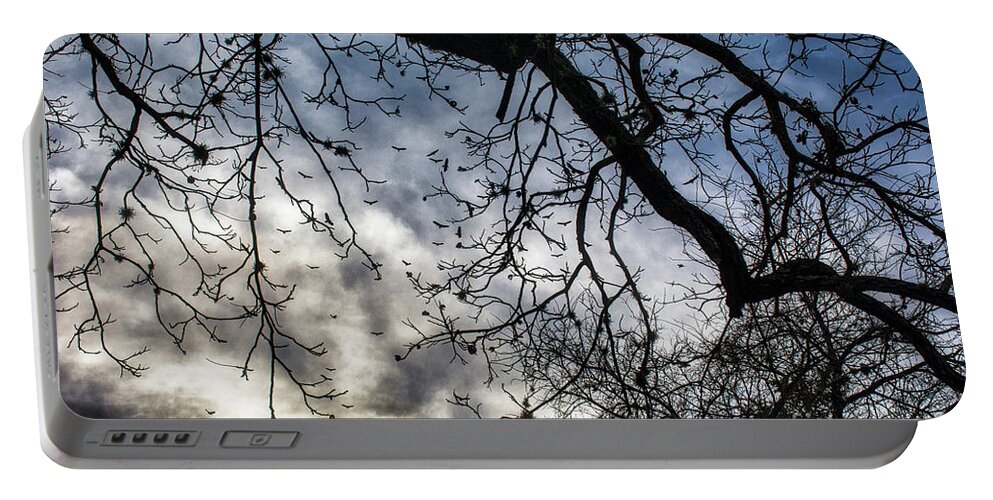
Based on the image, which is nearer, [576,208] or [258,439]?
[258,439]

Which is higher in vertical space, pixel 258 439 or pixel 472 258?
pixel 472 258

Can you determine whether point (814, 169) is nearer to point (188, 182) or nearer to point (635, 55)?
point (635, 55)

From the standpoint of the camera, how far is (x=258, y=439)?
2082mm

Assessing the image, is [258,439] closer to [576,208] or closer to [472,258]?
[472,258]

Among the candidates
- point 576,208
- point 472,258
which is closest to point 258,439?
point 472,258

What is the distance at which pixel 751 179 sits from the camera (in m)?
2.25

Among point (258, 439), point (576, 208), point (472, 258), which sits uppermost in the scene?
point (576, 208)

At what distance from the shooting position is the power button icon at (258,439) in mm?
2070

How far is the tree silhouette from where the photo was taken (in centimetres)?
207

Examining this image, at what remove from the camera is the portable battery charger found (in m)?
2.04

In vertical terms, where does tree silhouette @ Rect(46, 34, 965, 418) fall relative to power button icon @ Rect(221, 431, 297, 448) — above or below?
above

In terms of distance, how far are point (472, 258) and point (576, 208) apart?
9.6 inches

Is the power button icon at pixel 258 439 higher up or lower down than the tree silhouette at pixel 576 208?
lower down

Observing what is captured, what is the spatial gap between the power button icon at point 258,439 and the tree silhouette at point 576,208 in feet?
0.33
